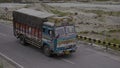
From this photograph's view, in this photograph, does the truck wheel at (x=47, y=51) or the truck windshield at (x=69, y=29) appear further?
the truck wheel at (x=47, y=51)

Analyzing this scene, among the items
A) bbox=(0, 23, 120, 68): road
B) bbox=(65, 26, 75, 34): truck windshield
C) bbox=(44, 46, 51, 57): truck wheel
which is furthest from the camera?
bbox=(44, 46, 51, 57): truck wheel

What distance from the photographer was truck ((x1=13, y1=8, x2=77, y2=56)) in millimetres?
22469

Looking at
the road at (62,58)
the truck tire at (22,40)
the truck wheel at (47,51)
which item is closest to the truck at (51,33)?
the truck wheel at (47,51)

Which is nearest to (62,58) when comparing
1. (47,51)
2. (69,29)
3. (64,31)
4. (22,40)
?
(47,51)

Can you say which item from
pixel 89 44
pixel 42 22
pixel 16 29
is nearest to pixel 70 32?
pixel 42 22

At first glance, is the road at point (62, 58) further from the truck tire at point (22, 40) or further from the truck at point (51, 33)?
the truck at point (51, 33)

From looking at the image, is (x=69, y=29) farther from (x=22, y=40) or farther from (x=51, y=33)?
(x=22, y=40)

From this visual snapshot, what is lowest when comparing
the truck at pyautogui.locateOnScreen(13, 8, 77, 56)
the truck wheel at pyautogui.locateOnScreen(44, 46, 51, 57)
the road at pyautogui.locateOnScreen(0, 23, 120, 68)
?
the road at pyautogui.locateOnScreen(0, 23, 120, 68)

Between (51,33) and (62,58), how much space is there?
2.16 metres

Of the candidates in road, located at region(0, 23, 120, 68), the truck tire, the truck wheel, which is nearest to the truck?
the truck wheel

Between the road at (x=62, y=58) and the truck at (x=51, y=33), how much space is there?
0.62m

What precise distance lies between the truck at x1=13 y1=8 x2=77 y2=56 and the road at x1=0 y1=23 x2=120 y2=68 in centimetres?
62

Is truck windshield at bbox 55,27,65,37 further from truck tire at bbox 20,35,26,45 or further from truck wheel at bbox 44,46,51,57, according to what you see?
truck tire at bbox 20,35,26,45

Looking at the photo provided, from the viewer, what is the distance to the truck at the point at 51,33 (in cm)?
2247
